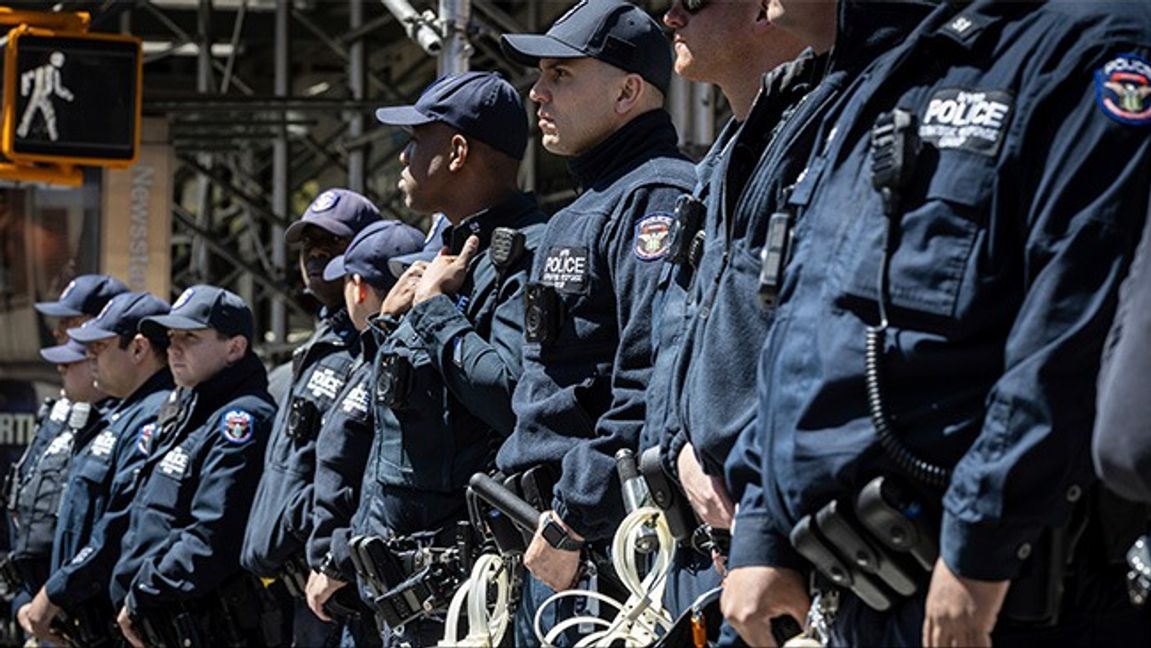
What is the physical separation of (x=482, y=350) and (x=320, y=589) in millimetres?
1953

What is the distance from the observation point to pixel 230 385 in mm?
9922

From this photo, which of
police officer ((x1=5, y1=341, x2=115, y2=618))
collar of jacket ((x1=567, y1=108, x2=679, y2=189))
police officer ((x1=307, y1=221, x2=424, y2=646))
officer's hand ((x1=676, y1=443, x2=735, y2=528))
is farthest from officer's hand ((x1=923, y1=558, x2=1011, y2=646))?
police officer ((x1=5, y1=341, x2=115, y2=618))

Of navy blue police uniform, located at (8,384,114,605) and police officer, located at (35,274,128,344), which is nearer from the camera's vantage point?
navy blue police uniform, located at (8,384,114,605)

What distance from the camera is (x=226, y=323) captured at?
9.95 m

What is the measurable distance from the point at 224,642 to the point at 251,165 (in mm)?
10188

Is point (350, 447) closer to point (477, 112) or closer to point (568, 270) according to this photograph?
point (477, 112)

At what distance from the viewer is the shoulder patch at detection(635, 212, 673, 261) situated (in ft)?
17.8

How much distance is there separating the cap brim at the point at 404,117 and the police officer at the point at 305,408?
149 centimetres

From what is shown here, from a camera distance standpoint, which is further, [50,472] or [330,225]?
[50,472]

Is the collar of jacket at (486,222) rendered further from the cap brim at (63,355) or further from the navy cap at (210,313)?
the cap brim at (63,355)

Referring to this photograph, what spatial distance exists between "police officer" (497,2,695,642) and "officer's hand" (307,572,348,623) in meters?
1.81

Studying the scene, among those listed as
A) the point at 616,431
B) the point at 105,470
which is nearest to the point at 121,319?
the point at 105,470

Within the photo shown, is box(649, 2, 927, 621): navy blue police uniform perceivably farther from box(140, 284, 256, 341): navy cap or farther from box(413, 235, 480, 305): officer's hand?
box(140, 284, 256, 341): navy cap

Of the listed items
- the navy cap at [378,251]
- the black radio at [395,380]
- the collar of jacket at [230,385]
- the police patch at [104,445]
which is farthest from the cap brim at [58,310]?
the black radio at [395,380]
